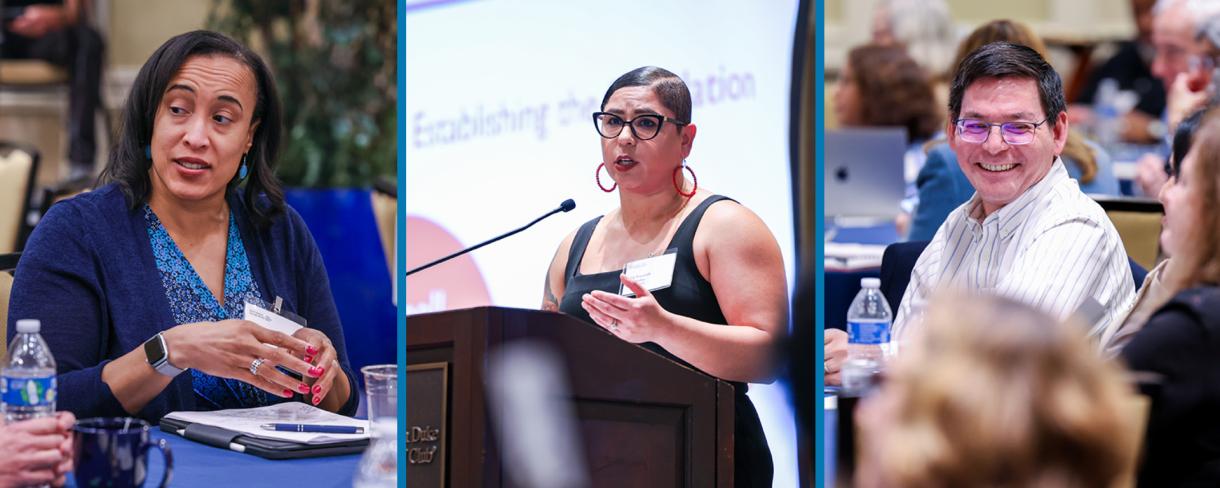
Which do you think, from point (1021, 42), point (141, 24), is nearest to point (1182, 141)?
point (1021, 42)

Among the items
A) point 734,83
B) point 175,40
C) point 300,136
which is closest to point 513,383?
point 734,83

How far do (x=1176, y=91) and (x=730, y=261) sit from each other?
3.58m

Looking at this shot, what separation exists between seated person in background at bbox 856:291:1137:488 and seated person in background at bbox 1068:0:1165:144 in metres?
6.17

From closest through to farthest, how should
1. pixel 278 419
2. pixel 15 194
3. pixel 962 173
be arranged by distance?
pixel 278 419 < pixel 962 173 < pixel 15 194

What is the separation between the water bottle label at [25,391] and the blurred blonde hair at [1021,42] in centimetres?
218

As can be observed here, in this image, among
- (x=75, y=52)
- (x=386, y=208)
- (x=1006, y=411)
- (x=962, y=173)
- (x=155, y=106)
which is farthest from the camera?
(x=75, y=52)

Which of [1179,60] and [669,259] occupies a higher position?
[1179,60]

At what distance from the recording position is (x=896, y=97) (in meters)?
5.46

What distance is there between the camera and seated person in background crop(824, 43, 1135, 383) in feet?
7.86

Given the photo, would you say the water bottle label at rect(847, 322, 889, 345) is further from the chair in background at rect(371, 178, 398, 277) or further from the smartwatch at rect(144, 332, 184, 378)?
the chair in background at rect(371, 178, 398, 277)

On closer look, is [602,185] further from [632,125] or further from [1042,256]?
[1042,256]

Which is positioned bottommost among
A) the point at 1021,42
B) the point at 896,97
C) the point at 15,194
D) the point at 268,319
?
the point at 268,319

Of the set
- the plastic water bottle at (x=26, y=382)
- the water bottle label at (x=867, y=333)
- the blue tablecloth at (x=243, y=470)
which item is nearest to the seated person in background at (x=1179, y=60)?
the water bottle label at (x=867, y=333)

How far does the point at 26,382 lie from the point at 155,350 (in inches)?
12.8
